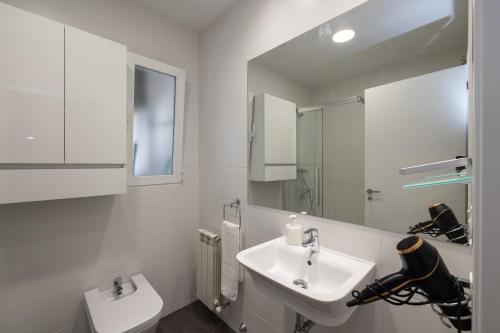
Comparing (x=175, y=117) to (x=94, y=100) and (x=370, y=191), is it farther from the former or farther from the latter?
(x=370, y=191)

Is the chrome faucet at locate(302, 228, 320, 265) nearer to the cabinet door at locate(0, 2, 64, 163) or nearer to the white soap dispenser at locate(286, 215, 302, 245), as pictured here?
the white soap dispenser at locate(286, 215, 302, 245)

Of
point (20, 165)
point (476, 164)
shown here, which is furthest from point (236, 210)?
point (476, 164)

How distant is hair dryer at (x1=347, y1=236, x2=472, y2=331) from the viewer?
53 cm

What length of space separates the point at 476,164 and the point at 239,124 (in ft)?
4.91

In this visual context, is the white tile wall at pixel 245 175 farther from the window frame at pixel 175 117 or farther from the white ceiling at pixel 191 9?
the window frame at pixel 175 117

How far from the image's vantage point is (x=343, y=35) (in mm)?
1182

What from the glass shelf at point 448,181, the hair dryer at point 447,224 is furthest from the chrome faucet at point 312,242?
the glass shelf at point 448,181

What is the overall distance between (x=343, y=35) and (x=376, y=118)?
1.61ft

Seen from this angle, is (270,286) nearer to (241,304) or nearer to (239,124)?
(241,304)

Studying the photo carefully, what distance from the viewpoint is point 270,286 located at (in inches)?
39.6

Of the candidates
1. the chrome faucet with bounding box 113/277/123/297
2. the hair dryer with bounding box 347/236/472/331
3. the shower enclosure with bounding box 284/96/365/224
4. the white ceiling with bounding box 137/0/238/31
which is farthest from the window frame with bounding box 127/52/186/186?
the hair dryer with bounding box 347/236/472/331

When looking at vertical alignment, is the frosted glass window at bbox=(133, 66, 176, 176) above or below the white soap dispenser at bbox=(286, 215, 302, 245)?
above

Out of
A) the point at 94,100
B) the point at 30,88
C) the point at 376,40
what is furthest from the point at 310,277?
the point at 30,88

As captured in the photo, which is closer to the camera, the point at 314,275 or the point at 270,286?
the point at 270,286
